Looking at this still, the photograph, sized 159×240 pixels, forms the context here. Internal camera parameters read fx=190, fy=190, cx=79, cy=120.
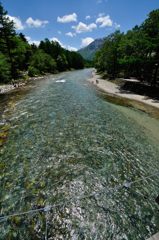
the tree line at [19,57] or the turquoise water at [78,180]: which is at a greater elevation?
the tree line at [19,57]

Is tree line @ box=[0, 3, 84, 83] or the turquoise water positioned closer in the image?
the turquoise water

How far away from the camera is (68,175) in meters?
9.73

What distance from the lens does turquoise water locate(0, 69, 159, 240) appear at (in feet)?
23.2

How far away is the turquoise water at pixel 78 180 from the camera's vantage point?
7.08 meters

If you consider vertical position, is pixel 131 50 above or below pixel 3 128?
above

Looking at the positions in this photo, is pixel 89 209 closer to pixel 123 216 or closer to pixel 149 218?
pixel 123 216

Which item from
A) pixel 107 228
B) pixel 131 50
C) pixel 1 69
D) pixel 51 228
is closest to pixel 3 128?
pixel 51 228

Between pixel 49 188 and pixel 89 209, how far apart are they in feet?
6.93

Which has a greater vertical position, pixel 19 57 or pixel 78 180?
pixel 19 57

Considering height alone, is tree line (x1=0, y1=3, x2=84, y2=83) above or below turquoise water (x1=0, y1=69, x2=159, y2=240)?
above

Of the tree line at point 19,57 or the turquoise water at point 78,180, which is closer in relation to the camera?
the turquoise water at point 78,180

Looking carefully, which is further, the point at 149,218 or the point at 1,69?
the point at 1,69

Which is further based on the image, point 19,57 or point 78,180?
point 19,57

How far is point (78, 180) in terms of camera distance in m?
9.45
